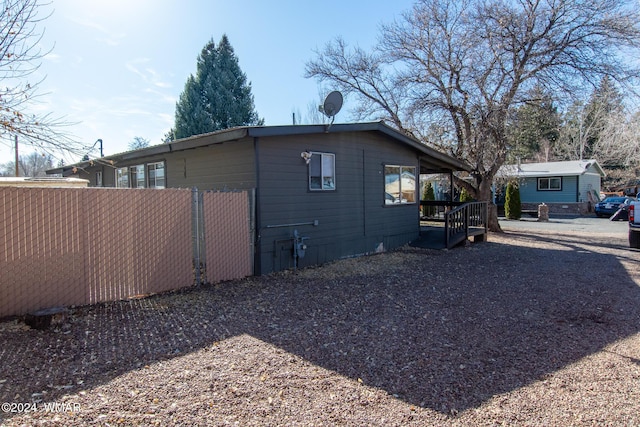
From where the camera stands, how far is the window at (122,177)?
12.3 meters

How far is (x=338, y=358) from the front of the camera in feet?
12.2

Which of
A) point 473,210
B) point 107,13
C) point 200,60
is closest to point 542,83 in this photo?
point 473,210

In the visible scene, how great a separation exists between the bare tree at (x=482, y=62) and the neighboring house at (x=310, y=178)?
2.62 meters

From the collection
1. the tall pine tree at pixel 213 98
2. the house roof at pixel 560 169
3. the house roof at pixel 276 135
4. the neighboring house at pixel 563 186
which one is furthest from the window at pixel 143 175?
the neighboring house at pixel 563 186

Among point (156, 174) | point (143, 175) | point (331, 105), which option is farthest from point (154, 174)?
point (331, 105)

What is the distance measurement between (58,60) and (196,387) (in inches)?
208

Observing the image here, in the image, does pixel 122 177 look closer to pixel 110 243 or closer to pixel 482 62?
pixel 110 243

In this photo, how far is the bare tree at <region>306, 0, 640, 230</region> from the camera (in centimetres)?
1170

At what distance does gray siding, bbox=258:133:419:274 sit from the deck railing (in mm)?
1137

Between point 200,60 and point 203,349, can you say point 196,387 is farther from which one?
point 200,60

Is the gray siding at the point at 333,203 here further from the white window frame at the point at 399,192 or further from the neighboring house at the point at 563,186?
the neighboring house at the point at 563,186

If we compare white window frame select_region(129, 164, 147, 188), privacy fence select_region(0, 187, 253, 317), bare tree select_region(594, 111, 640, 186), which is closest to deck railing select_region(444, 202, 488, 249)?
privacy fence select_region(0, 187, 253, 317)

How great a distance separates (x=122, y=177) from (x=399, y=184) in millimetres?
8839

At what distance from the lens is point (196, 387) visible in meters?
3.11
